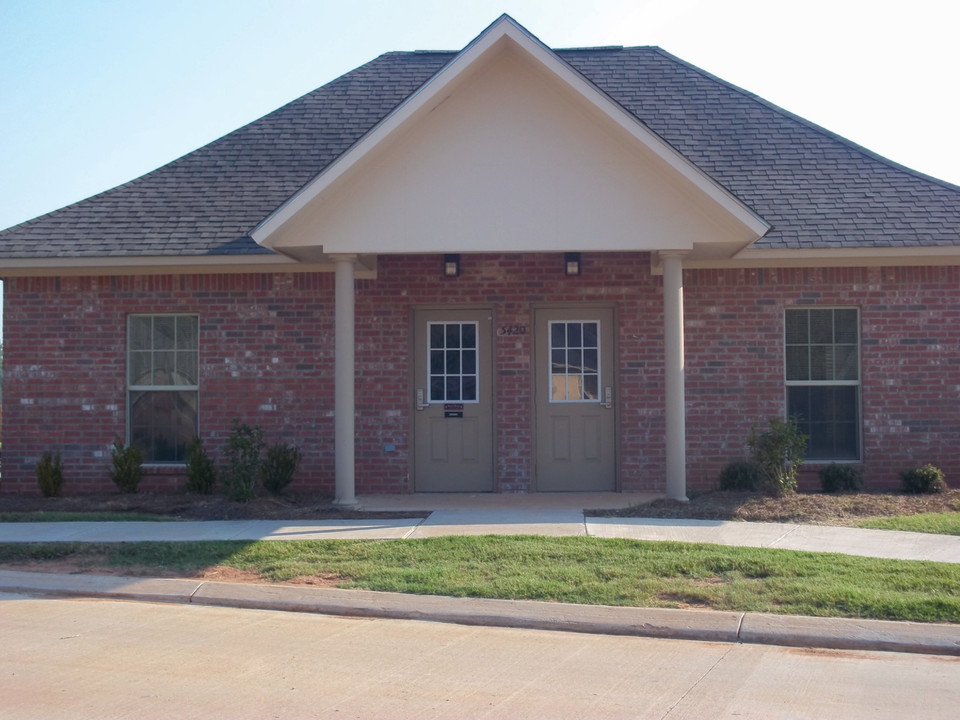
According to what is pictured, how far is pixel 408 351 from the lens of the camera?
13336 mm

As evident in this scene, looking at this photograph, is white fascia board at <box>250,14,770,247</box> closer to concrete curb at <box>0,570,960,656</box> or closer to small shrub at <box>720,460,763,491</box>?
small shrub at <box>720,460,763,491</box>

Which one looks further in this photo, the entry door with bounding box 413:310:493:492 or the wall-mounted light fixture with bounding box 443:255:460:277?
the entry door with bounding box 413:310:493:492

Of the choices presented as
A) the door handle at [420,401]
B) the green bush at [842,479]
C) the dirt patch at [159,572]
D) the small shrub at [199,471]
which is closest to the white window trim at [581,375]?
the door handle at [420,401]

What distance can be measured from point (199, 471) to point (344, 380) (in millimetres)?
2553

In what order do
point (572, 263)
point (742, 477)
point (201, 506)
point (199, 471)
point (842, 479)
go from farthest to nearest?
1. point (572, 263)
2. point (199, 471)
3. point (842, 479)
4. point (742, 477)
5. point (201, 506)

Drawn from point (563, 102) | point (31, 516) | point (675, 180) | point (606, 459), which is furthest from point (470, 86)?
point (31, 516)

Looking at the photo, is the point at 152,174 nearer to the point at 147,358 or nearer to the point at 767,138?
the point at 147,358

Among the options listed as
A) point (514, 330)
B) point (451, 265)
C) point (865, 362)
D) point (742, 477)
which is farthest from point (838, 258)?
point (451, 265)

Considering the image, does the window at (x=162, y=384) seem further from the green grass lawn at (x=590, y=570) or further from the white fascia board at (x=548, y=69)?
the green grass lawn at (x=590, y=570)

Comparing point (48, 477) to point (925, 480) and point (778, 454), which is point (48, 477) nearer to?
point (778, 454)

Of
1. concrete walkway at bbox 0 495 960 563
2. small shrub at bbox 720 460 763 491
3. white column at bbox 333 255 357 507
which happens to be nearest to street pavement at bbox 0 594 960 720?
concrete walkway at bbox 0 495 960 563

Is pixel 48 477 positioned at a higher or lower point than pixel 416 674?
higher

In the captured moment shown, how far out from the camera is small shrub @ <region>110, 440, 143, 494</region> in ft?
43.2

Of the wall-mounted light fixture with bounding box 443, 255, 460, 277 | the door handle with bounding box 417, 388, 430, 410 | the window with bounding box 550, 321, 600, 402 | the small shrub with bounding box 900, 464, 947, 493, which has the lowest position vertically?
the small shrub with bounding box 900, 464, 947, 493
